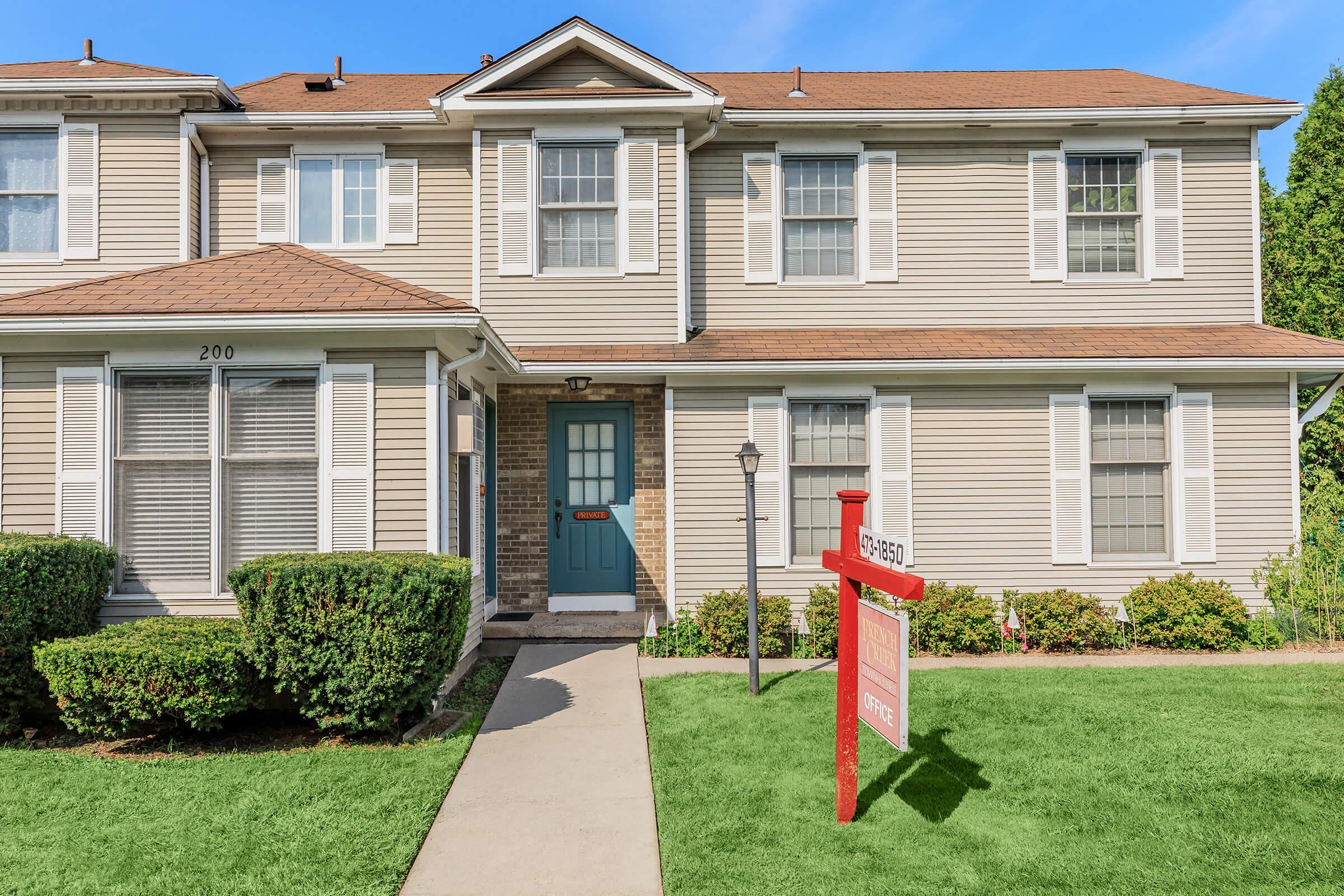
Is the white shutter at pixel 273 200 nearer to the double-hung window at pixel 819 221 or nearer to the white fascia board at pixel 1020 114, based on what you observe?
the white fascia board at pixel 1020 114

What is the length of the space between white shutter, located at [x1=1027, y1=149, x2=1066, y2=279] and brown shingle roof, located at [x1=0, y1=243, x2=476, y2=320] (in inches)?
261

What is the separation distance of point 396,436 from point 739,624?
3553 millimetres

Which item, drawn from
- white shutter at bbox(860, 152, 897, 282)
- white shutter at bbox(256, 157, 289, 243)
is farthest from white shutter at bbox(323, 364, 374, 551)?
white shutter at bbox(860, 152, 897, 282)

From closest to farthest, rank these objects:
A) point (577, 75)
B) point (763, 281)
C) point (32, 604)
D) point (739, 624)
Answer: point (32, 604) → point (739, 624) → point (577, 75) → point (763, 281)

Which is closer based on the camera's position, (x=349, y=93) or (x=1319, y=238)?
(x=349, y=93)

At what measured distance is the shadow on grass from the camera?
4.21 m

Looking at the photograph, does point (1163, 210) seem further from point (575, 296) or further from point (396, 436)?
point (396, 436)

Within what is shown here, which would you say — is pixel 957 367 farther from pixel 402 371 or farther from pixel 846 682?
pixel 402 371

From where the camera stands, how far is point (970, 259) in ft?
29.6

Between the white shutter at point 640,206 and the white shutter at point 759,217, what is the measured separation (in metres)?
1.10

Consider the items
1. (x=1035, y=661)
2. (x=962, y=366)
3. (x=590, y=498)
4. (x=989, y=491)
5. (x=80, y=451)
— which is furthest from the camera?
(x=590, y=498)

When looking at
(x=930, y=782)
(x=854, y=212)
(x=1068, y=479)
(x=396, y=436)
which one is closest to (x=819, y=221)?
(x=854, y=212)

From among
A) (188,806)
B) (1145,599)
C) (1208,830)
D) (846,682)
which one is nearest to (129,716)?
(188,806)

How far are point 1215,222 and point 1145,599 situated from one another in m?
4.55
